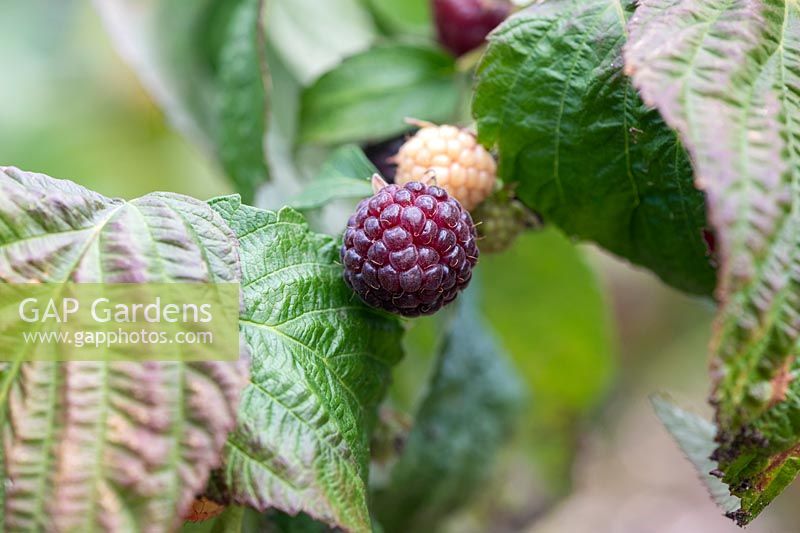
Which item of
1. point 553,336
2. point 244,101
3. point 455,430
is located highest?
point 244,101

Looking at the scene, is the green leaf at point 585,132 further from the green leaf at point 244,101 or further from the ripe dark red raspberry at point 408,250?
the green leaf at point 244,101

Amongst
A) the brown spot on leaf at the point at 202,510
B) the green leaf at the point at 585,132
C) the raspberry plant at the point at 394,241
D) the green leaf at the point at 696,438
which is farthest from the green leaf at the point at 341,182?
the green leaf at the point at 696,438

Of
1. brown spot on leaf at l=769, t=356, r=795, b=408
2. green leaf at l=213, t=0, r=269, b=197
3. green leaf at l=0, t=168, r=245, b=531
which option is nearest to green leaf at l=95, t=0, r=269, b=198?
green leaf at l=213, t=0, r=269, b=197

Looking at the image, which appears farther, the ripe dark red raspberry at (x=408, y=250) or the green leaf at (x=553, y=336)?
the green leaf at (x=553, y=336)

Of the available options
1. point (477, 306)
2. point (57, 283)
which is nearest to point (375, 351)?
point (57, 283)

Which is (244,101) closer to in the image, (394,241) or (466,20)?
(466,20)

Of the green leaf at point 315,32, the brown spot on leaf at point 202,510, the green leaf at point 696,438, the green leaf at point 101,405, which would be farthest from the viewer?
the green leaf at point 315,32

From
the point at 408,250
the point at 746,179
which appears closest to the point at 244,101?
the point at 408,250
